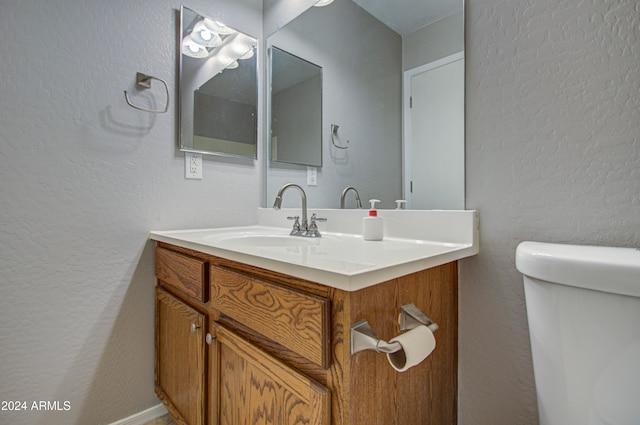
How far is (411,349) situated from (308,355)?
195 millimetres

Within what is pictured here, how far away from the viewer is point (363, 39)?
1.26 metres

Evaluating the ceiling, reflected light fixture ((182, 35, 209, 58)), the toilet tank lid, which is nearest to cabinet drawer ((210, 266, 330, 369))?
the toilet tank lid

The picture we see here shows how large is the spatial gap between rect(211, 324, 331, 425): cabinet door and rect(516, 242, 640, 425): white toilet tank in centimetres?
46

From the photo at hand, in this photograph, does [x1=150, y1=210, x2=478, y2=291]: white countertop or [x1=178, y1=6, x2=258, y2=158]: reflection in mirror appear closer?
[x1=150, y1=210, x2=478, y2=291]: white countertop

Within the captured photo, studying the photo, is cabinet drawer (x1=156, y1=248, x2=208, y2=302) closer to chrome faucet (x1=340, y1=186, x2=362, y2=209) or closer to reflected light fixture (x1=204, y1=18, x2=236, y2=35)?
chrome faucet (x1=340, y1=186, x2=362, y2=209)

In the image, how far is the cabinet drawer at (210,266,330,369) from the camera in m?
0.57

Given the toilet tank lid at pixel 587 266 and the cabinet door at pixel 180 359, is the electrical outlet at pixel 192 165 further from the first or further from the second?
the toilet tank lid at pixel 587 266

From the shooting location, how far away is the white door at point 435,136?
940 mm

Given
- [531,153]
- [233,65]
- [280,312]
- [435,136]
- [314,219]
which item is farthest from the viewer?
[233,65]

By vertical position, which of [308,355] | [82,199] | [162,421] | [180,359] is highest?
[82,199]

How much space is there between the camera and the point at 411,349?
553 millimetres

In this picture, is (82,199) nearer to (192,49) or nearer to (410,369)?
(192,49)

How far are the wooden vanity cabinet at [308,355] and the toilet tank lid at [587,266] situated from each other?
0.79 feet

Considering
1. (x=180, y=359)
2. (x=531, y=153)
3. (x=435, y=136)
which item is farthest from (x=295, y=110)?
(x=180, y=359)
